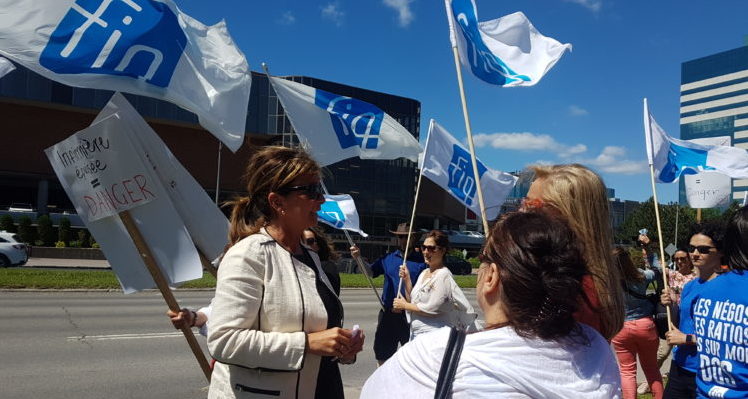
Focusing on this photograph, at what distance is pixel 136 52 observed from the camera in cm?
338

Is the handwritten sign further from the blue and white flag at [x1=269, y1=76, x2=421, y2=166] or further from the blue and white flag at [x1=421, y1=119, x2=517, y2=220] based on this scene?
the blue and white flag at [x1=421, y1=119, x2=517, y2=220]

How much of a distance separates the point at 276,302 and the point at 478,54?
3.59m

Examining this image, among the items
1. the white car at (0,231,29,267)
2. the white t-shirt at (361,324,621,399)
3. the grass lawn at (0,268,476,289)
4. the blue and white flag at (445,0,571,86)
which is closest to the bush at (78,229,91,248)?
the white car at (0,231,29,267)

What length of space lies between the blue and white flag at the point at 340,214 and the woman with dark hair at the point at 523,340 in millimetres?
6789

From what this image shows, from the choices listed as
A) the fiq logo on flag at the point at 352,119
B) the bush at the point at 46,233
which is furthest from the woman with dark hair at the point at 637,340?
the bush at the point at 46,233

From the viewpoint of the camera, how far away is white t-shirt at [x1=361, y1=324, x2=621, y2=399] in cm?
136

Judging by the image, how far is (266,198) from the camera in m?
2.68

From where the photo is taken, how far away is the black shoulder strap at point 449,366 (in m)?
1.35

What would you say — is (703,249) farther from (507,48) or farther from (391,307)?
(391,307)

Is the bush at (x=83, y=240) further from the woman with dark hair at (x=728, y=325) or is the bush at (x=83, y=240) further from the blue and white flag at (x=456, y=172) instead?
the woman with dark hair at (x=728, y=325)

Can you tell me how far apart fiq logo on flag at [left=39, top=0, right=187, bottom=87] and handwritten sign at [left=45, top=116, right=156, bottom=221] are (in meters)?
0.46

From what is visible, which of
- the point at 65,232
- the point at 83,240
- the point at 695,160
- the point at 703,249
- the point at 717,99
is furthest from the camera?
the point at 717,99

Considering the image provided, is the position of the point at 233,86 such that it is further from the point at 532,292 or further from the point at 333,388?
the point at 532,292

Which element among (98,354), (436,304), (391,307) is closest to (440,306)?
(436,304)
